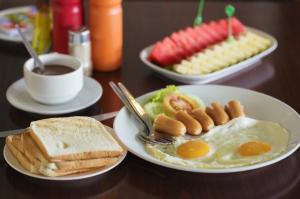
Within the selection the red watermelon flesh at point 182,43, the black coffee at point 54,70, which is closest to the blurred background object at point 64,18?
the black coffee at point 54,70

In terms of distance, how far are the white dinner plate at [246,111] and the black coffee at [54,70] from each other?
20 cm

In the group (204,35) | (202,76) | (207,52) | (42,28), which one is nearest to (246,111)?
(202,76)

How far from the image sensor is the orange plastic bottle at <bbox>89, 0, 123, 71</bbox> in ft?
5.44

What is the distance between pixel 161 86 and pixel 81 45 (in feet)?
0.78

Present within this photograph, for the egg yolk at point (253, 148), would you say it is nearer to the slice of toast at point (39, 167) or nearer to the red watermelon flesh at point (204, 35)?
the slice of toast at point (39, 167)

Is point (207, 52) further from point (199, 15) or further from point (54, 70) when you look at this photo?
point (54, 70)

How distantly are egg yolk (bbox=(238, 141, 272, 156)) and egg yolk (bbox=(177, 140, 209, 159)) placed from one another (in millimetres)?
72

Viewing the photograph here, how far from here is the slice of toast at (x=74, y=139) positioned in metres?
1.18

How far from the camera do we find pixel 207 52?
68.5 inches

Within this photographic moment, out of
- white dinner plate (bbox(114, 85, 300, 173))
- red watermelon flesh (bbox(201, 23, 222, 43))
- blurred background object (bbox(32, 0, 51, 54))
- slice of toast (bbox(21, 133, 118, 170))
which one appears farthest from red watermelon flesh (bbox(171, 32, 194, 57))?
slice of toast (bbox(21, 133, 118, 170))

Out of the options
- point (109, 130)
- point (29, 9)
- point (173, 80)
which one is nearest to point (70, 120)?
point (109, 130)

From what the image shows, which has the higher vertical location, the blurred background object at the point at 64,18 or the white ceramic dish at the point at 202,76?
the blurred background object at the point at 64,18

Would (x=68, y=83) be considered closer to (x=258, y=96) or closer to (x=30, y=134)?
(x=30, y=134)

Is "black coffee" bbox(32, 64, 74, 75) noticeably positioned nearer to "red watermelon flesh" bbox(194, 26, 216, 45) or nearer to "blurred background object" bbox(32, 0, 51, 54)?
"blurred background object" bbox(32, 0, 51, 54)
